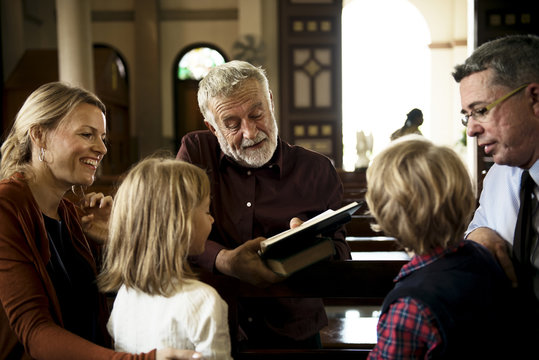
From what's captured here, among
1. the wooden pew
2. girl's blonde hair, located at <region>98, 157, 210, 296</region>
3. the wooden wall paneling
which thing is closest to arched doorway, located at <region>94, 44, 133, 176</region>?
the wooden wall paneling

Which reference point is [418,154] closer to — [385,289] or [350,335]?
[385,289]

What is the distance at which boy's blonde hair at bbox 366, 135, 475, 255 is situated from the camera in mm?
1299

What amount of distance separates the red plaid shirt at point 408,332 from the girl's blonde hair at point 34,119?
1.25 m

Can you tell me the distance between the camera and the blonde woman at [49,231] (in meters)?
1.54

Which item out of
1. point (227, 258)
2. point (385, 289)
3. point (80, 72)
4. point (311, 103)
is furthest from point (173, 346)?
point (311, 103)

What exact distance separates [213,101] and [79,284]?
887 mm

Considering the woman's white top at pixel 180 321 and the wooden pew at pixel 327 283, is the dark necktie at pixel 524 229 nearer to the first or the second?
the wooden pew at pixel 327 283

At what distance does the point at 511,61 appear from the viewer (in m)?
1.71

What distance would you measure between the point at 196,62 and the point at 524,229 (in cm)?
1136

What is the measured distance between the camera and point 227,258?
1718mm

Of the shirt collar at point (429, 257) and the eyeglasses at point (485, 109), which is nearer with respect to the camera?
the shirt collar at point (429, 257)

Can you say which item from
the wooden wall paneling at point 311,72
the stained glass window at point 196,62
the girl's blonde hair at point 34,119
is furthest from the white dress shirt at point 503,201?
the stained glass window at point 196,62

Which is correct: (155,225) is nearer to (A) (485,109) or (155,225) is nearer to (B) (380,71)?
(A) (485,109)

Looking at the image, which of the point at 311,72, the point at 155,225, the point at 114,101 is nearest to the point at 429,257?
the point at 155,225
